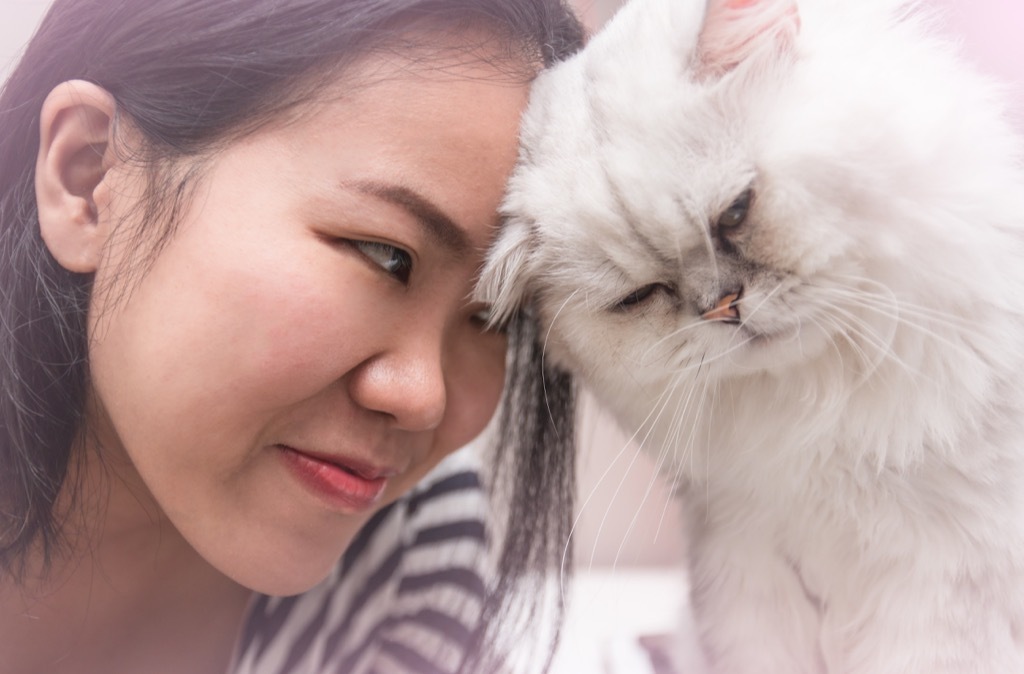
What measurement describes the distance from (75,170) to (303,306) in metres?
0.23

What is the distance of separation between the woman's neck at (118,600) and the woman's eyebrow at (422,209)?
1.34 feet

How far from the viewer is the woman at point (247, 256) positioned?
0.61m

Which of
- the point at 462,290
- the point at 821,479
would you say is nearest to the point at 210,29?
the point at 462,290

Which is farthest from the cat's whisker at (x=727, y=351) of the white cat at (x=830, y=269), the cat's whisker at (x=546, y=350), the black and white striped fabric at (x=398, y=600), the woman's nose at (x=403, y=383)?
the black and white striped fabric at (x=398, y=600)

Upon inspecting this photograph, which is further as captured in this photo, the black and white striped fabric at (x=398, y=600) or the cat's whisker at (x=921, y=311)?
the black and white striped fabric at (x=398, y=600)

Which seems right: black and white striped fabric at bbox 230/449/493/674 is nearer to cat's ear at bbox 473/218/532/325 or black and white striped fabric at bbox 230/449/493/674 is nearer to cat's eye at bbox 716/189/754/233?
cat's ear at bbox 473/218/532/325

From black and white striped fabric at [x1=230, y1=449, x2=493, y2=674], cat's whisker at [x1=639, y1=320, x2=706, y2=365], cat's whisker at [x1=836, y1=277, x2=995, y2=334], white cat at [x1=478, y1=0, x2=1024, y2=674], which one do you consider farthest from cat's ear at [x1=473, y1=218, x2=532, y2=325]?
black and white striped fabric at [x1=230, y1=449, x2=493, y2=674]

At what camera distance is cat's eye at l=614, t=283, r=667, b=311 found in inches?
28.2

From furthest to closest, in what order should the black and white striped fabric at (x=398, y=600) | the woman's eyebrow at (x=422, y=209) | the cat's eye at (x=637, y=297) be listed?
the black and white striped fabric at (x=398, y=600), the cat's eye at (x=637, y=297), the woman's eyebrow at (x=422, y=209)

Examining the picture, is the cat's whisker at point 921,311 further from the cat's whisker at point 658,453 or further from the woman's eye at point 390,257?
the woman's eye at point 390,257

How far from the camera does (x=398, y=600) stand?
3.26 ft

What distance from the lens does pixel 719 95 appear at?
671 millimetres

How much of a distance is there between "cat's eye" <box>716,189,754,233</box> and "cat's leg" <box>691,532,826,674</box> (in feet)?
1.07

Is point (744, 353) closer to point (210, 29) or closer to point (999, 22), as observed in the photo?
point (999, 22)
